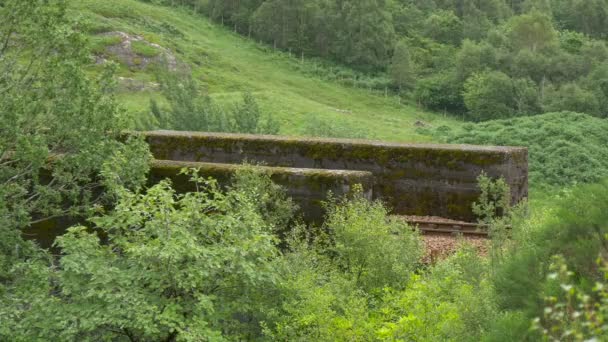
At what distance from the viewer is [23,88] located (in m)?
13.7

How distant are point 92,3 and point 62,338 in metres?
52.2

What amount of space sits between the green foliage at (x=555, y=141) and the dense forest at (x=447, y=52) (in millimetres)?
22243

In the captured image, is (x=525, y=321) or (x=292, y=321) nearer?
(x=525, y=321)

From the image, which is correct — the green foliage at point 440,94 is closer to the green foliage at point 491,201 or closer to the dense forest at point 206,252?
the green foliage at point 491,201

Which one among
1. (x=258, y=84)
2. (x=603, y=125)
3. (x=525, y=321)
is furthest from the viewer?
(x=258, y=84)

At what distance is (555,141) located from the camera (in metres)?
32.9

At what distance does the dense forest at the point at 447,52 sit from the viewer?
60.7 metres

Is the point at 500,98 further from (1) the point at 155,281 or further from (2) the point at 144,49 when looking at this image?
(1) the point at 155,281

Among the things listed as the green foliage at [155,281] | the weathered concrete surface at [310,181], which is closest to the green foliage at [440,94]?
the weathered concrete surface at [310,181]

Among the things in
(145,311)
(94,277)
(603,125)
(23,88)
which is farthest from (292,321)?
(603,125)

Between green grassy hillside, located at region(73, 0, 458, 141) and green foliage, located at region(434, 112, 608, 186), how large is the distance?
4.28 meters

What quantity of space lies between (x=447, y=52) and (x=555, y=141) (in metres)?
46.0

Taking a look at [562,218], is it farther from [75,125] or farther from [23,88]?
[23,88]

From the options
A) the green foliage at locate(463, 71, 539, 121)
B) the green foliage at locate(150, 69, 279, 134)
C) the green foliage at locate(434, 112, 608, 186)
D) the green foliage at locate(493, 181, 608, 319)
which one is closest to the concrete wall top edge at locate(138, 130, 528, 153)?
the green foliage at locate(150, 69, 279, 134)
